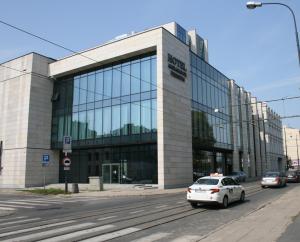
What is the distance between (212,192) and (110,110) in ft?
77.1

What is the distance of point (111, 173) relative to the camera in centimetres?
3744

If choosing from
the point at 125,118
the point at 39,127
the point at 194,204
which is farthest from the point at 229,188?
the point at 39,127

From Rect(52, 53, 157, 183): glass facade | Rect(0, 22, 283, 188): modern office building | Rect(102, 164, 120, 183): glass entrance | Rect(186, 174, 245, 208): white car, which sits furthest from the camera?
Rect(102, 164, 120, 183): glass entrance

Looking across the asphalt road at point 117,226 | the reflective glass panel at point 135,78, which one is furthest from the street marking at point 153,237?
the reflective glass panel at point 135,78

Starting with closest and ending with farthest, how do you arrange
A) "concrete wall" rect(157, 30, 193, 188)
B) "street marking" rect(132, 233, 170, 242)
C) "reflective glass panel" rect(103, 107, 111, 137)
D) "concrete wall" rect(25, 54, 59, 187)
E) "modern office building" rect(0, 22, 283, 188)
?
"street marking" rect(132, 233, 170, 242) < "concrete wall" rect(157, 30, 193, 188) < "modern office building" rect(0, 22, 283, 188) < "reflective glass panel" rect(103, 107, 111, 137) < "concrete wall" rect(25, 54, 59, 187)

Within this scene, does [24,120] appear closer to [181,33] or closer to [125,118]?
[125,118]

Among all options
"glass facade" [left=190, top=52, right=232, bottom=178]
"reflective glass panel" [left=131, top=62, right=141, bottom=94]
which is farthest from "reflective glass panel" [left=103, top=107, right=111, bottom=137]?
"glass facade" [left=190, top=52, right=232, bottom=178]

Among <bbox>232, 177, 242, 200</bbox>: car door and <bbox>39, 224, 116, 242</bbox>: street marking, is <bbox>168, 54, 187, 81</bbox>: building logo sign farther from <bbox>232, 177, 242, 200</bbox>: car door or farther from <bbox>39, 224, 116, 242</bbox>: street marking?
<bbox>39, 224, 116, 242</bbox>: street marking

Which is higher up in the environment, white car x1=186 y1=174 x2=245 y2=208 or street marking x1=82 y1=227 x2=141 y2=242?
white car x1=186 y1=174 x2=245 y2=208

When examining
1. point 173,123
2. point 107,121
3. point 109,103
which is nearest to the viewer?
point 173,123

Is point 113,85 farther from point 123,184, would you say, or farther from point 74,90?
point 123,184

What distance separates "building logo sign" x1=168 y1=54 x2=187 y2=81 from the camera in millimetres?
35781

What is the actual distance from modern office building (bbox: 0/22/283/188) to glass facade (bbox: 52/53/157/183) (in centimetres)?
10

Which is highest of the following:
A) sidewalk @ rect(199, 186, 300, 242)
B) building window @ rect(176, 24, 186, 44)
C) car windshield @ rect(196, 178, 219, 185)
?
building window @ rect(176, 24, 186, 44)
